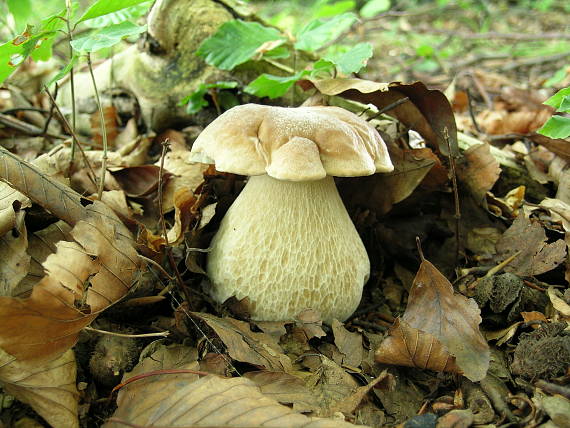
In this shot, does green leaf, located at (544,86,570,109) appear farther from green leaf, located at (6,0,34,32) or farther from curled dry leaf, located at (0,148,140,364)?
green leaf, located at (6,0,34,32)

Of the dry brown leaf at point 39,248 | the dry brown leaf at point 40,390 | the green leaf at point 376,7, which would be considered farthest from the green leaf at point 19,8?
the green leaf at point 376,7

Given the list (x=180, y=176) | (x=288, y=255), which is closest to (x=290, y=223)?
(x=288, y=255)

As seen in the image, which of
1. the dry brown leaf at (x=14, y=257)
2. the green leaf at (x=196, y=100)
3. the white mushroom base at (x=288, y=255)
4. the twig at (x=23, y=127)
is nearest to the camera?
the dry brown leaf at (x=14, y=257)

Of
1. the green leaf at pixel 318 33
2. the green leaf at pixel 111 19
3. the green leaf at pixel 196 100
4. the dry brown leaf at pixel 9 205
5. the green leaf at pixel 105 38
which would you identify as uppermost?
the green leaf at pixel 111 19

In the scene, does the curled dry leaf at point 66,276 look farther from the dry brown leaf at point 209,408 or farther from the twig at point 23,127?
the twig at point 23,127

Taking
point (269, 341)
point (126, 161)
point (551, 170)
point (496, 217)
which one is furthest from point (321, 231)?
point (551, 170)

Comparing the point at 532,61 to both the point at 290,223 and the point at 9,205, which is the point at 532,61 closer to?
the point at 290,223
